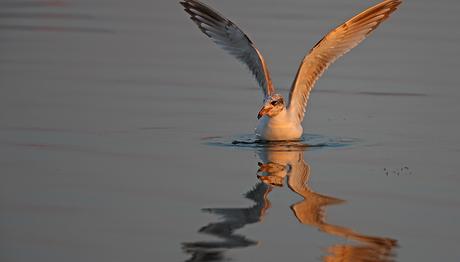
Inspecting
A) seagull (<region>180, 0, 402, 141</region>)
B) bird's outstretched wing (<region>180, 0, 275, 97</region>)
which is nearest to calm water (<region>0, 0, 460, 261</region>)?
seagull (<region>180, 0, 402, 141</region>)

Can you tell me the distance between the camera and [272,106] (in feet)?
41.4

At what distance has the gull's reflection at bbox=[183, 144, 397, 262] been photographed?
785 cm

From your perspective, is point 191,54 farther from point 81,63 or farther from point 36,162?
point 36,162

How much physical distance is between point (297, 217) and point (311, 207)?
377 millimetres

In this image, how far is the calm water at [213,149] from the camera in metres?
8.18

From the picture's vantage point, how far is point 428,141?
12188 mm

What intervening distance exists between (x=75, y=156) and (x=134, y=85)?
13.8ft

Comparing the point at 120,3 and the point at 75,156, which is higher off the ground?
the point at 120,3

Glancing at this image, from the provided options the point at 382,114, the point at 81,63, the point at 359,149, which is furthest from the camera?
the point at 81,63

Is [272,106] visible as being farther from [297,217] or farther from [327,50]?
[297,217]

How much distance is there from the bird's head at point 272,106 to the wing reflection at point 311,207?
18.5 inches

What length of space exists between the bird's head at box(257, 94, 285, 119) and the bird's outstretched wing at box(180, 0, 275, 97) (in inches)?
16.0

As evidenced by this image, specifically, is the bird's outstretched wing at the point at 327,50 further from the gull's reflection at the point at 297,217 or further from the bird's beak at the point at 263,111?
the gull's reflection at the point at 297,217

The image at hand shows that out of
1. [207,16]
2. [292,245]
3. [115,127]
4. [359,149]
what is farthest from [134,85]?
[292,245]
